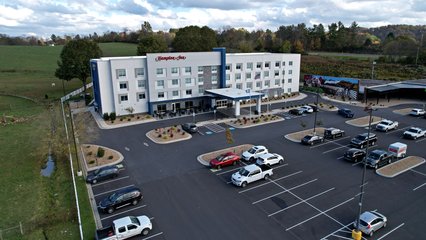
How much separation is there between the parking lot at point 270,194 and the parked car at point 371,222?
627 millimetres

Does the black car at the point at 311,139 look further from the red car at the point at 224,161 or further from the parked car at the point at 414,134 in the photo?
the parked car at the point at 414,134

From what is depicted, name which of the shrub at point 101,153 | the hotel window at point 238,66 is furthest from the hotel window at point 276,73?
the shrub at point 101,153

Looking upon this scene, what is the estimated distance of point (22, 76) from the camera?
109m

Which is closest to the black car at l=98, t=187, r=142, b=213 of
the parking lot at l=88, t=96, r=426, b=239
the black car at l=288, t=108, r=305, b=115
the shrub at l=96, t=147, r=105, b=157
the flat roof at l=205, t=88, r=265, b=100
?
the parking lot at l=88, t=96, r=426, b=239

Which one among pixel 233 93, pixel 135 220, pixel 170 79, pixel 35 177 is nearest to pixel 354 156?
pixel 135 220

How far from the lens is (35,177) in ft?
106

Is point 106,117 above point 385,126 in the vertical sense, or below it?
above

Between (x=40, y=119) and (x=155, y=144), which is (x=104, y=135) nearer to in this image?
(x=155, y=144)

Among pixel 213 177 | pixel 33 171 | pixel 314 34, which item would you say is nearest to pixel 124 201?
pixel 213 177

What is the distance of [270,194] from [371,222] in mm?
8574

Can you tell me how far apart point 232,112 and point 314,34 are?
406 feet

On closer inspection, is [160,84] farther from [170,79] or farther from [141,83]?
[141,83]

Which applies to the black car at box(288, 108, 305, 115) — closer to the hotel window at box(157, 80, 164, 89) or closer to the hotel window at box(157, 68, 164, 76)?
the hotel window at box(157, 80, 164, 89)

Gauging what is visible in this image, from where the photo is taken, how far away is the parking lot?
22.7 m
